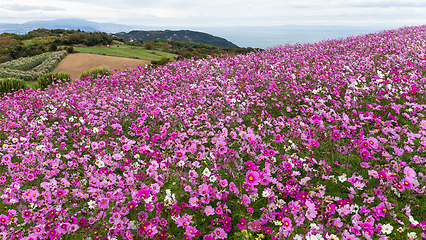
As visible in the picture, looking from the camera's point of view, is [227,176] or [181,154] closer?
[181,154]

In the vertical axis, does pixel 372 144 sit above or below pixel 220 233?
above

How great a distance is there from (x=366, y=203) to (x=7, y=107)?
1123 cm

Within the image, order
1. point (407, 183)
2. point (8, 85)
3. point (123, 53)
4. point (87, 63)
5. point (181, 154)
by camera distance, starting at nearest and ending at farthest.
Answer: point (407, 183), point (181, 154), point (8, 85), point (87, 63), point (123, 53)

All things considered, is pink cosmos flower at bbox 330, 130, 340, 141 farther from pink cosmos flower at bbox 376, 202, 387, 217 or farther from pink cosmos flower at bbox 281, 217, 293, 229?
pink cosmos flower at bbox 281, 217, 293, 229

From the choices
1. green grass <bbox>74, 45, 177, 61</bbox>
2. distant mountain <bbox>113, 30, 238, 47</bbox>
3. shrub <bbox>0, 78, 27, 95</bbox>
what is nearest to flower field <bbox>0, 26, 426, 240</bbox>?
shrub <bbox>0, 78, 27, 95</bbox>

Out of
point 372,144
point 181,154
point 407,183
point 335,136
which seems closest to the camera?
point 407,183

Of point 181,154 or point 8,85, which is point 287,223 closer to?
point 181,154

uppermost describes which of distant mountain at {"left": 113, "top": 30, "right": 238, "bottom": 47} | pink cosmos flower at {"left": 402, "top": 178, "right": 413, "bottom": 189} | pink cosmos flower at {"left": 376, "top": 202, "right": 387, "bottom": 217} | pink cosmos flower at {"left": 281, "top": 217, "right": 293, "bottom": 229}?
distant mountain at {"left": 113, "top": 30, "right": 238, "bottom": 47}

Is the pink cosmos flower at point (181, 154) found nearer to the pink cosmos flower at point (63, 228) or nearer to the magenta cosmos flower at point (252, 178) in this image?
the magenta cosmos flower at point (252, 178)

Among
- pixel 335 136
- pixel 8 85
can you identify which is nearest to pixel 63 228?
pixel 335 136

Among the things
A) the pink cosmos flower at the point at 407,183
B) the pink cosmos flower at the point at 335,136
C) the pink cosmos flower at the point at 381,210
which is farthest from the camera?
the pink cosmos flower at the point at 335,136

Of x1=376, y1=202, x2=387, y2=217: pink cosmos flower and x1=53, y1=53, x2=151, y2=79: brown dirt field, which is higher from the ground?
x1=53, y1=53, x2=151, y2=79: brown dirt field

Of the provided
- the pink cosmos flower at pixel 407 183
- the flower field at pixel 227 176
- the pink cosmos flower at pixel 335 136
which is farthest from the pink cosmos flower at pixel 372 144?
the pink cosmos flower at pixel 407 183

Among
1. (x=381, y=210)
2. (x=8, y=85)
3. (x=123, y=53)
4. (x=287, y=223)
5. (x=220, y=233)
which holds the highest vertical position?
(x=123, y=53)
